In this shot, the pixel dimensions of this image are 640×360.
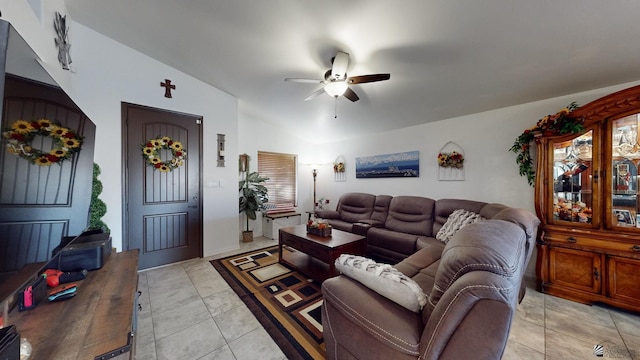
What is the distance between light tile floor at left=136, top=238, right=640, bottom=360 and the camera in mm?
1619

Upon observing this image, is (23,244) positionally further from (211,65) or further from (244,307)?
(211,65)

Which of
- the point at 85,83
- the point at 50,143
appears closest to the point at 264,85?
the point at 85,83

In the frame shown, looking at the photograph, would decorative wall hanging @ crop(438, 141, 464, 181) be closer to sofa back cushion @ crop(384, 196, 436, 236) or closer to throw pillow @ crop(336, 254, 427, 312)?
sofa back cushion @ crop(384, 196, 436, 236)

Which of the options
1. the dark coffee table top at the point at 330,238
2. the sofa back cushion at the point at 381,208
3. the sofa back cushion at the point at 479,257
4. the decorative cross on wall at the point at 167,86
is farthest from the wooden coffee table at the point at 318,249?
the decorative cross on wall at the point at 167,86

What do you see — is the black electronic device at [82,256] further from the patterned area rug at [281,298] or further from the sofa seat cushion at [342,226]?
the sofa seat cushion at [342,226]

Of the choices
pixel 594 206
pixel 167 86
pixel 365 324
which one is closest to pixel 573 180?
pixel 594 206

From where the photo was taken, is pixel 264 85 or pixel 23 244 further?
pixel 264 85

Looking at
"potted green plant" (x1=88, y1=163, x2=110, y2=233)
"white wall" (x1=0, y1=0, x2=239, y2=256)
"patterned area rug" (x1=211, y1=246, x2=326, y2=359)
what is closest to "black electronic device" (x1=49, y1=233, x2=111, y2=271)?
"potted green plant" (x1=88, y1=163, x2=110, y2=233)

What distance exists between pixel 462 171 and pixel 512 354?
95.4 inches

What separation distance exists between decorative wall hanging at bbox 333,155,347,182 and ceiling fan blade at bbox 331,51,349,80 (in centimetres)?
292

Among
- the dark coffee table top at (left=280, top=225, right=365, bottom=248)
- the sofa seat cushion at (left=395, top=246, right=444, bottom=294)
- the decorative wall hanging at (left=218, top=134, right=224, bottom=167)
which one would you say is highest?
the decorative wall hanging at (left=218, top=134, right=224, bottom=167)

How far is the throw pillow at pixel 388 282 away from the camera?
3.72ft

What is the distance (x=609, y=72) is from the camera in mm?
2084

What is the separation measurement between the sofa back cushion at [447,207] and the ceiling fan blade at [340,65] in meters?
2.43
